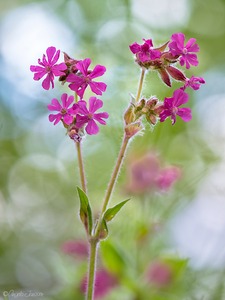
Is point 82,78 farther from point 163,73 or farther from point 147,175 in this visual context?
point 147,175

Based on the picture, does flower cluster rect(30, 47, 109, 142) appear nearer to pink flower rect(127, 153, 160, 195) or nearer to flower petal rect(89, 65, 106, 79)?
flower petal rect(89, 65, 106, 79)

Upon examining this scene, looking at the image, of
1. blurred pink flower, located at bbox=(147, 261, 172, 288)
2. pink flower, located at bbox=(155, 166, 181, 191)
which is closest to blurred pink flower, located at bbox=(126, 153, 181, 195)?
pink flower, located at bbox=(155, 166, 181, 191)

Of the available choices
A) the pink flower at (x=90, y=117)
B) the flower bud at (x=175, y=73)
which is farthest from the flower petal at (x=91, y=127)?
the flower bud at (x=175, y=73)

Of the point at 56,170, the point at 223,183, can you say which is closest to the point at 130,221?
the point at 223,183

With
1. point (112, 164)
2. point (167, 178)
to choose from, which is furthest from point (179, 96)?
point (112, 164)

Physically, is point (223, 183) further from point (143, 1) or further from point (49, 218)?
point (143, 1)

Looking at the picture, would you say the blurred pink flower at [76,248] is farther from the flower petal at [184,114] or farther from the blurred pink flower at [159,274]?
the flower petal at [184,114]
